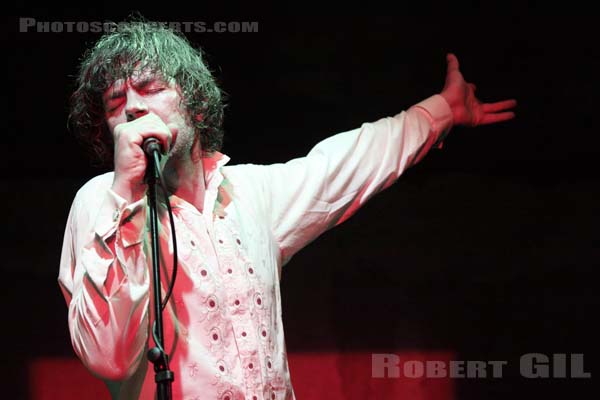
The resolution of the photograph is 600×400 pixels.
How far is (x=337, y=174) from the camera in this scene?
2186 mm

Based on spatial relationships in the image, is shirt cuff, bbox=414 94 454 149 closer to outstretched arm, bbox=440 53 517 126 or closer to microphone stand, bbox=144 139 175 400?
outstretched arm, bbox=440 53 517 126

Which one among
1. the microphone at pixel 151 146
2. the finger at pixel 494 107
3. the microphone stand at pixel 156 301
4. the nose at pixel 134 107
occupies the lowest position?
the microphone stand at pixel 156 301

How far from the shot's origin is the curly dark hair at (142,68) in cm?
202

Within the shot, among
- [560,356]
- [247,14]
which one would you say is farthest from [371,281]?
[247,14]

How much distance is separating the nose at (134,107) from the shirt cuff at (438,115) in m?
0.68

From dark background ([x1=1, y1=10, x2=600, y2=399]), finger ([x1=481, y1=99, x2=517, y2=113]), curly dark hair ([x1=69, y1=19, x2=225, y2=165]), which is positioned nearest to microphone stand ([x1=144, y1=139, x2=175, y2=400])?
curly dark hair ([x1=69, y1=19, x2=225, y2=165])

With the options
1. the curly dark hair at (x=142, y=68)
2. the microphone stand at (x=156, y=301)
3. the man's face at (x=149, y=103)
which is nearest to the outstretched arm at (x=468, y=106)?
the curly dark hair at (x=142, y=68)

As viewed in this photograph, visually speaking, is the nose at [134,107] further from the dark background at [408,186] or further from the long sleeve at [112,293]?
the dark background at [408,186]

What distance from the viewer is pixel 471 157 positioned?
2863 mm

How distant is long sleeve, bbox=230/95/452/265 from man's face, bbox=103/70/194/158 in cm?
18

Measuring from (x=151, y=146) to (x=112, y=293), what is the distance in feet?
0.82

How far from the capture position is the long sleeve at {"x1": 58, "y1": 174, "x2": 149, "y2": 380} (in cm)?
168

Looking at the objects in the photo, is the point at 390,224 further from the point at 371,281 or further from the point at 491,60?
the point at 491,60

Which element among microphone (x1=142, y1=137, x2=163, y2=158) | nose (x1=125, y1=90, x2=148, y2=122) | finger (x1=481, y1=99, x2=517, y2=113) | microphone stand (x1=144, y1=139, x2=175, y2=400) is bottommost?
microphone stand (x1=144, y1=139, x2=175, y2=400)
